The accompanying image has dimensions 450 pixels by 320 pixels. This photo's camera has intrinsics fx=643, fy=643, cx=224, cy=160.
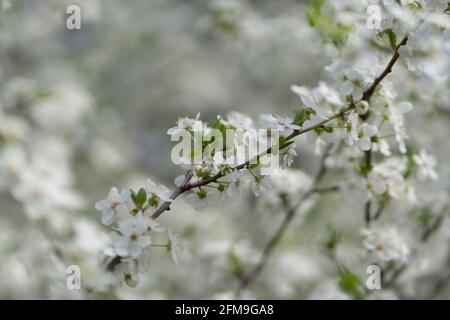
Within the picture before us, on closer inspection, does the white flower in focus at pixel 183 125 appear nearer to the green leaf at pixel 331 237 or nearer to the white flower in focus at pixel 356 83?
the white flower in focus at pixel 356 83

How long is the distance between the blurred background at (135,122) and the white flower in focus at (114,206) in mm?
194

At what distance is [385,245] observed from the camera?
77.7 inches

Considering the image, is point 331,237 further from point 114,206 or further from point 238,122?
point 114,206

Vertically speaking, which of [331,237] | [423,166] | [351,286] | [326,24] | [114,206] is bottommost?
[351,286]

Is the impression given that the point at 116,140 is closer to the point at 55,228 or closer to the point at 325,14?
the point at 55,228

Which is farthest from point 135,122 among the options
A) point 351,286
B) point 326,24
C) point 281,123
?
point 281,123

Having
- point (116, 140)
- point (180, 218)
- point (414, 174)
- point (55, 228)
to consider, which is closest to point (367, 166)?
point (414, 174)

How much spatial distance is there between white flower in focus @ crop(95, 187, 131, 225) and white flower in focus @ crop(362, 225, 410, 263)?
2.78 ft

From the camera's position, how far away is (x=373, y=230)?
79.0 inches

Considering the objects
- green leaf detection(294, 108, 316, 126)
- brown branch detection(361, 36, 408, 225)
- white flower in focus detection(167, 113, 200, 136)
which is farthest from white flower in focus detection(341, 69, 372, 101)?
white flower in focus detection(167, 113, 200, 136)

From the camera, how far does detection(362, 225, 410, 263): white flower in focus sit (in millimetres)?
1958

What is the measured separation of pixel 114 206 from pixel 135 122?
471cm

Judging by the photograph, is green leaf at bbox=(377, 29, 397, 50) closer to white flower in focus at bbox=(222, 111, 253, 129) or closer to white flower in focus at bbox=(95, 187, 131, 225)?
white flower in focus at bbox=(222, 111, 253, 129)
